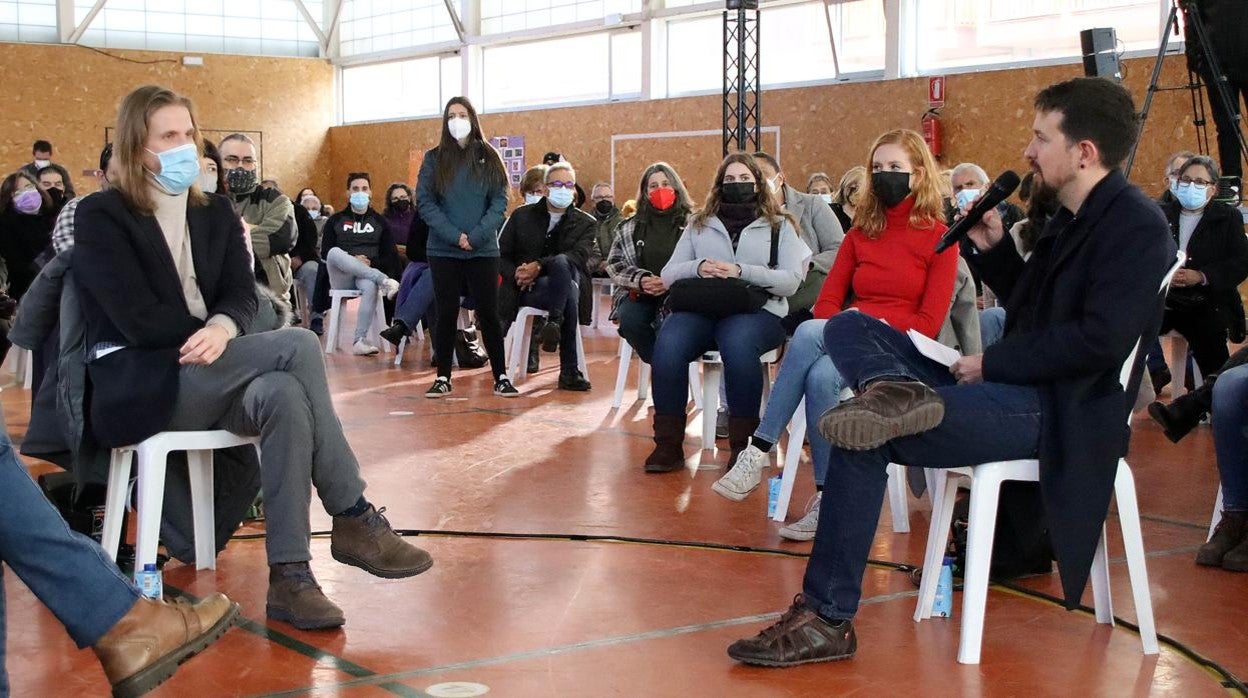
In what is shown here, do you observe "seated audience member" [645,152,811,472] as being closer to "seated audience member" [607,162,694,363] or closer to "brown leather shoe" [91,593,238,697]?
"seated audience member" [607,162,694,363]

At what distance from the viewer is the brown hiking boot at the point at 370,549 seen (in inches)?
121

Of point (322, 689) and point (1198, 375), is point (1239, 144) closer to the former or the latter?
point (1198, 375)

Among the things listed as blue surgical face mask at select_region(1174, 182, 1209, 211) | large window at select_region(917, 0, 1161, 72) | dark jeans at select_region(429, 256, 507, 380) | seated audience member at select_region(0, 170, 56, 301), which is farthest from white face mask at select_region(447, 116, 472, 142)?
large window at select_region(917, 0, 1161, 72)

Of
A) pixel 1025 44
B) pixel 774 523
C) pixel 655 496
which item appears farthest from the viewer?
pixel 1025 44

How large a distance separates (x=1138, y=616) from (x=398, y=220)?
27.9 ft

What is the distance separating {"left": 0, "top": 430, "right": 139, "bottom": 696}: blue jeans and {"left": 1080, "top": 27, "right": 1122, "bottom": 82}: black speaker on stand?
5437mm

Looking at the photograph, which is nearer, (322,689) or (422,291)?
(322,689)

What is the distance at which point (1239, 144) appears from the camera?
7.26 meters

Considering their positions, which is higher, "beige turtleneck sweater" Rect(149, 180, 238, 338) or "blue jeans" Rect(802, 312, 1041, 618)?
"beige turtleneck sweater" Rect(149, 180, 238, 338)

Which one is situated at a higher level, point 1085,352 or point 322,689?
point 1085,352

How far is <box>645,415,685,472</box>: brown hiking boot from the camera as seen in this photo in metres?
4.77

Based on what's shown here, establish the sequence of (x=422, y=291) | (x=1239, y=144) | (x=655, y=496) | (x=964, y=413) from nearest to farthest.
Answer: (x=964, y=413), (x=655, y=496), (x=1239, y=144), (x=422, y=291)

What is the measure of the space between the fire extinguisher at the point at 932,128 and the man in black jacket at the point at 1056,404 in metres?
9.72

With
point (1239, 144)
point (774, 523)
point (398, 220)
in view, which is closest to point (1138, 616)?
point (774, 523)
